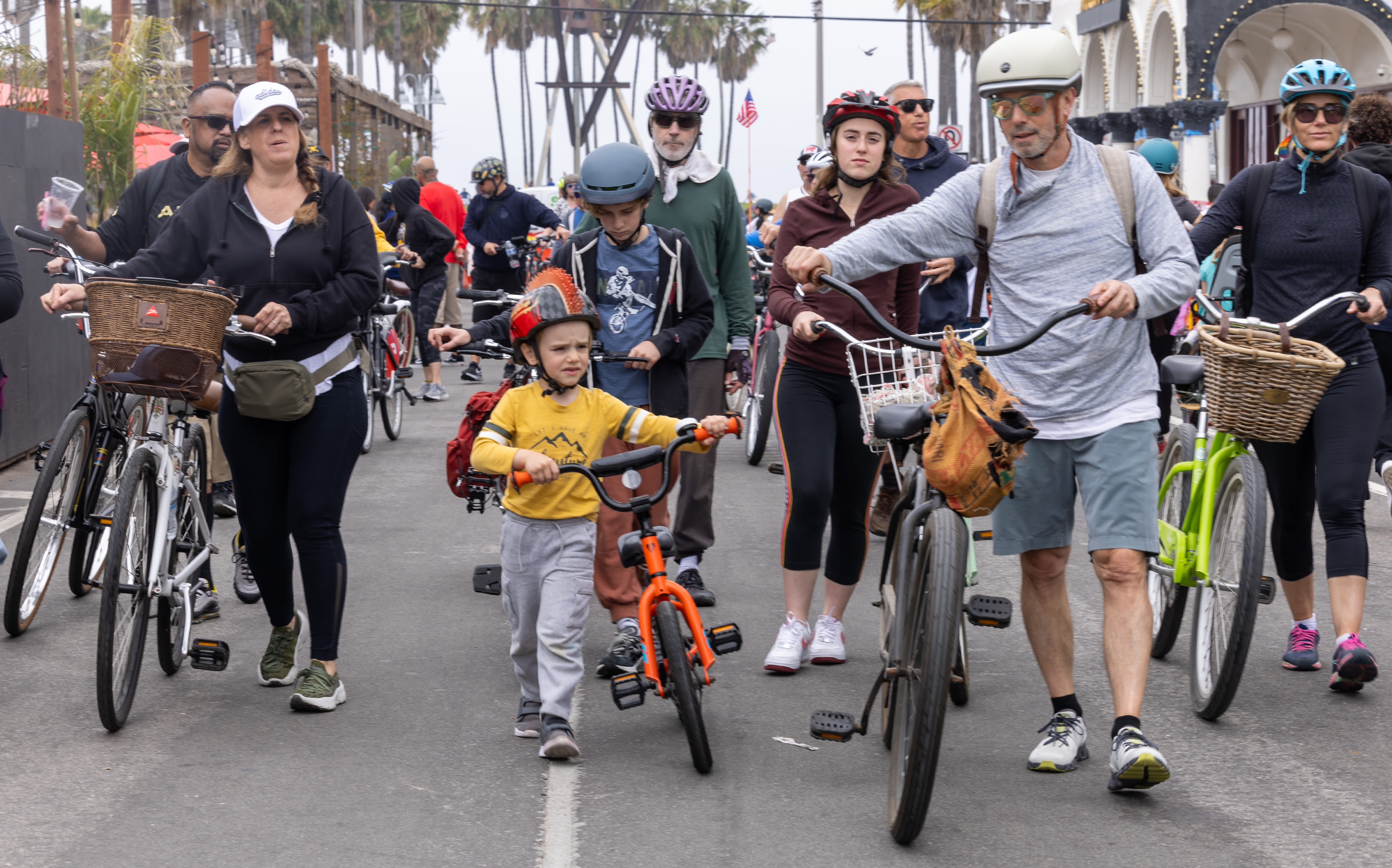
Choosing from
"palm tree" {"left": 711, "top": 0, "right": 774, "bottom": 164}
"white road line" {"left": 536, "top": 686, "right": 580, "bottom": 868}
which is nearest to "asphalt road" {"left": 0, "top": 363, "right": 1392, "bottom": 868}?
"white road line" {"left": 536, "top": 686, "right": 580, "bottom": 868}

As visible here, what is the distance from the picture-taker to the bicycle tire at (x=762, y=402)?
10984 millimetres

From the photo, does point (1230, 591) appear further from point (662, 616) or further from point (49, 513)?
point (49, 513)

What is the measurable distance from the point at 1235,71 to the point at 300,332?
33.2m

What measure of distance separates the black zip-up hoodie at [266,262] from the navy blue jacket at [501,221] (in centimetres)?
949

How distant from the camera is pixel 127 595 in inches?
228

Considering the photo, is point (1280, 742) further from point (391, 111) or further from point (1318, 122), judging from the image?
point (391, 111)

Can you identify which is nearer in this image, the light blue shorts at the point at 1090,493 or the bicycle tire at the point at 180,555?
the light blue shorts at the point at 1090,493

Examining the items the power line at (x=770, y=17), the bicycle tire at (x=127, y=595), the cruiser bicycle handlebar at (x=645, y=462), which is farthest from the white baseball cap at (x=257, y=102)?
the power line at (x=770, y=17)

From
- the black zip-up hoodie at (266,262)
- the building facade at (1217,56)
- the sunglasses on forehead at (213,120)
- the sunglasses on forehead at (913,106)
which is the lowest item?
the black zip-up hoodie at (266,262)

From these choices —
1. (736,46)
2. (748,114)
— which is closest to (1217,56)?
(748,114)

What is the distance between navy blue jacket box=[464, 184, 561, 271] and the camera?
1516 cm

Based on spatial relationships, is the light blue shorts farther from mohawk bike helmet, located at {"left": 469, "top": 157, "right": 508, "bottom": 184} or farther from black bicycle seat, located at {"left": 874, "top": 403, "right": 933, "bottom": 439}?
mohawk bike helmet, located at {"left": 469, "top": 157, "right": 508, "bottom": 184}

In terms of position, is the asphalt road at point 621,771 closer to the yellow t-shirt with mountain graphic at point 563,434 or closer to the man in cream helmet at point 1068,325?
the man in cream helmet at point 1068,325

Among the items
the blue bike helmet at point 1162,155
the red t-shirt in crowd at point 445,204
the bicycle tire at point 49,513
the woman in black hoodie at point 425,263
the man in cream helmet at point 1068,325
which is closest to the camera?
the man in cream helmet at point 1068,325
